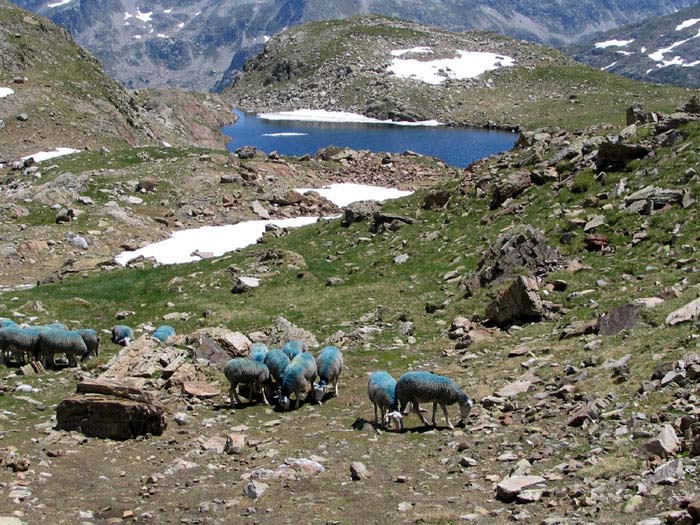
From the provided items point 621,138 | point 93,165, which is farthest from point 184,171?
point 621,138

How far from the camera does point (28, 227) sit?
3928 cm

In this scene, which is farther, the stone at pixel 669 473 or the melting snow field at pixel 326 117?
the melting snow field at pixel 326 117

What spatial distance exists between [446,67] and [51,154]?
484 ft

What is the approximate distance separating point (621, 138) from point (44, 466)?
83.1 ft

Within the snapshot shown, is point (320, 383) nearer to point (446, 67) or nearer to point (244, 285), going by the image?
point (244, 285)

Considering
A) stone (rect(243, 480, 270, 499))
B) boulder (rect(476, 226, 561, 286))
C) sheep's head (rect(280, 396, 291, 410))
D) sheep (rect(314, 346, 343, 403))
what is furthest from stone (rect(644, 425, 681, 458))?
boulder (rect(476, 226, 561, 286))

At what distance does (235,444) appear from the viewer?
13.7 metres

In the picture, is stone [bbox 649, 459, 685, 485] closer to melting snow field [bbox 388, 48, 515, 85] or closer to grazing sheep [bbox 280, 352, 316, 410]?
grazing sheep [bbox 280, 352, 316, 410]

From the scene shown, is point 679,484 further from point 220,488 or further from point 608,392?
point 220,488

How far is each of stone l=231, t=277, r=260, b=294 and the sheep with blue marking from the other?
11.1 m

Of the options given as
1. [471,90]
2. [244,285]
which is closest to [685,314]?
[244,285]

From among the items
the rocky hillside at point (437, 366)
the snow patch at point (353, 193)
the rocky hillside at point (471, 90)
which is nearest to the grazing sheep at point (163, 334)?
the rocky hillside at point (437, 366)

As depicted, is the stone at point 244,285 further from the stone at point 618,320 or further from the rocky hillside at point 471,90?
the rocky hillside at point 471,90

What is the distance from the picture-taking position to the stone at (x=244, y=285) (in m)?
28.1
